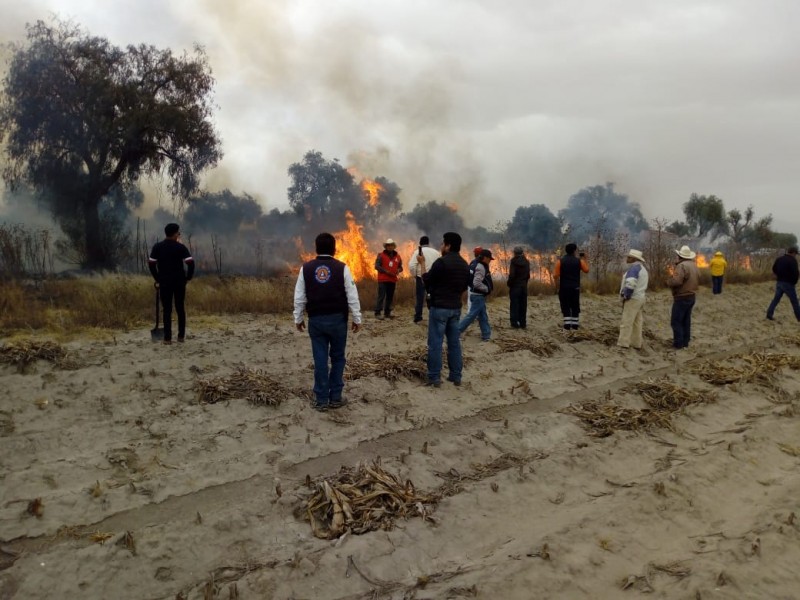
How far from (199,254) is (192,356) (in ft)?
61.6

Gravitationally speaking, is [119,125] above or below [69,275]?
above

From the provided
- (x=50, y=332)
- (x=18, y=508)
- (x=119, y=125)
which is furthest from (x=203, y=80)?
(x=18, y=508)

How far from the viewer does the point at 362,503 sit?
4.52 metres

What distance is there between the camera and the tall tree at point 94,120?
19531 mm

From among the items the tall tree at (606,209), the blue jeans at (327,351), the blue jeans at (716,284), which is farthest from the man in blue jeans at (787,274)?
the tall tree at (606,209)

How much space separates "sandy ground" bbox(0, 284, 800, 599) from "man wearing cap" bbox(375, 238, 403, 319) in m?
4.15

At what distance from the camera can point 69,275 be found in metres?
18.7

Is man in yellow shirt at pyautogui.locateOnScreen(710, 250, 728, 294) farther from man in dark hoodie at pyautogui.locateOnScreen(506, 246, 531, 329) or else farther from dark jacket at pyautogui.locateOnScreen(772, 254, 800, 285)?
man in dark hoodie at pyautogui.locateOnScreen(506, 246, 531, 329)

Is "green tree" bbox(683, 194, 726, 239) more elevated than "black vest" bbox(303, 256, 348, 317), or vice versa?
"green tree" bbox(683, 194, 726, 239)

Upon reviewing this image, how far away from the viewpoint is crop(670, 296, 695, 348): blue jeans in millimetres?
10469

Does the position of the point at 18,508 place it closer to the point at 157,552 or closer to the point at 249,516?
the point at 157,552

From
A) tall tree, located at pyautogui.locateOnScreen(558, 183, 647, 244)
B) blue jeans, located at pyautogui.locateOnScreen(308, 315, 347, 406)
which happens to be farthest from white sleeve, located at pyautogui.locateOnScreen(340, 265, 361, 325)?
tall tree, located at pyautogui.locateOnScreen(558, 183, 647, 244)

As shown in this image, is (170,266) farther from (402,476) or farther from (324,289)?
(402,476)

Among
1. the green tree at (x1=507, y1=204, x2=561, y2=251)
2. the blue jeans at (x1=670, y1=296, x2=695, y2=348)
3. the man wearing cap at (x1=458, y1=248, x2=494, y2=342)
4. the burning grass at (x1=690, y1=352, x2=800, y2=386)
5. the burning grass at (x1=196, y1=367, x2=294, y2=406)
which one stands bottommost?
the burning grass at (x1=690, y1=352, x2=800, y2=386)
